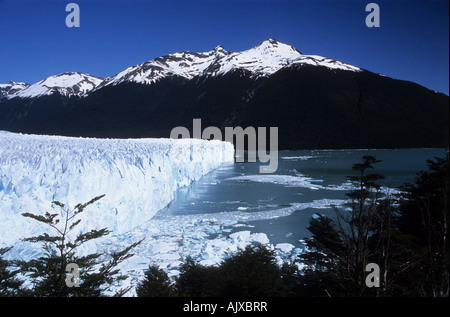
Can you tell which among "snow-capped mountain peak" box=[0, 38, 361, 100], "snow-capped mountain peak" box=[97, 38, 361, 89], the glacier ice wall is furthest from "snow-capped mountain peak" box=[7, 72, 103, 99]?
the glacier ice wall

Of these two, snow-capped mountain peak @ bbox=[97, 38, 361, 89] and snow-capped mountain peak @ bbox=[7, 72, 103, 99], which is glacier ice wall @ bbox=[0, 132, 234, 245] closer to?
snow-capped mountain peak @ bbox=[97, 38, 361, 89]

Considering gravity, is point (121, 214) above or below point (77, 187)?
below

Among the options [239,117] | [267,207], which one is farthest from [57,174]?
[239,117]

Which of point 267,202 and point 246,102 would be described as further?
point 246,102

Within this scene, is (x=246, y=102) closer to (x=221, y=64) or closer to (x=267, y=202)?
(x=221, y=64)

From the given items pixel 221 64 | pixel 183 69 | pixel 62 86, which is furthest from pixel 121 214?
pixel 62 86

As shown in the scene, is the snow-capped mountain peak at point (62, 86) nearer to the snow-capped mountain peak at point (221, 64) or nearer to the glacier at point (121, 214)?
the snow-capped mountain peak at point (221, 64)
